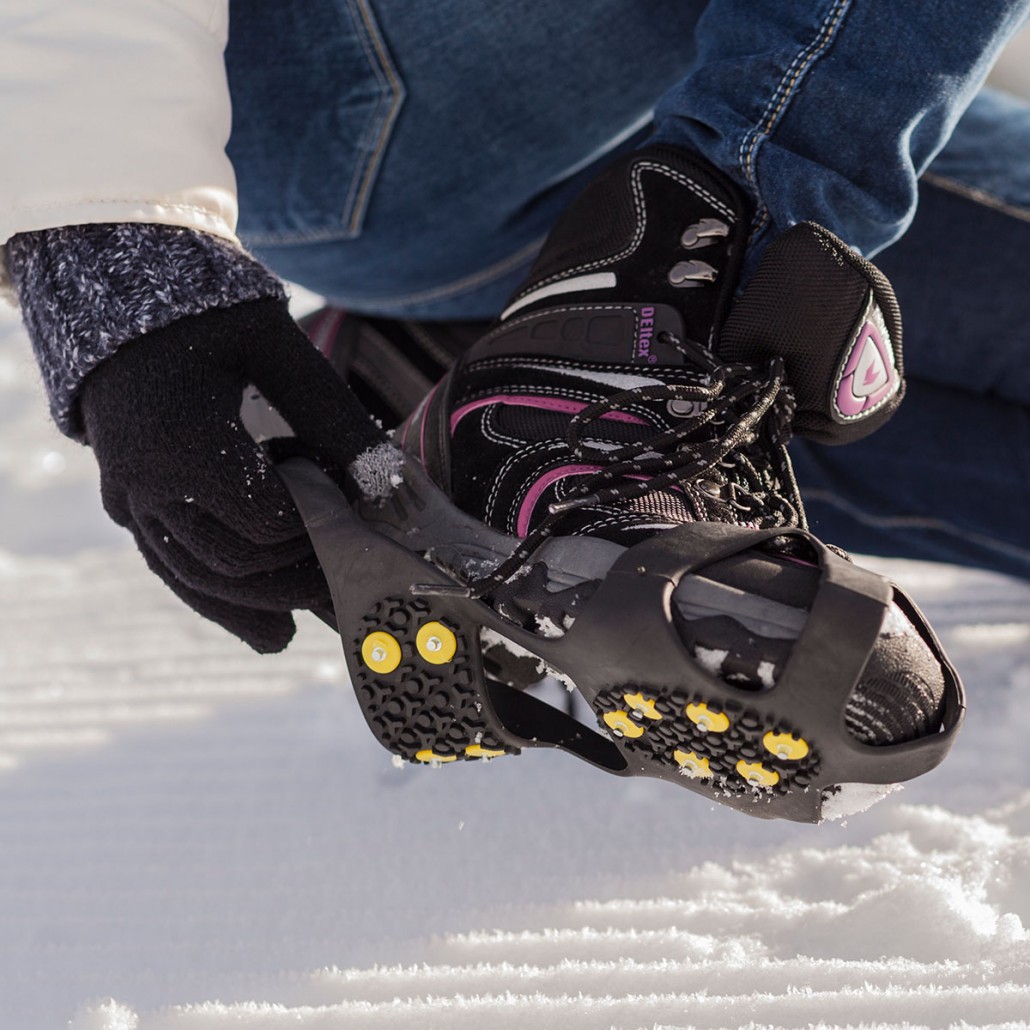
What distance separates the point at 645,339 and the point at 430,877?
45 cm

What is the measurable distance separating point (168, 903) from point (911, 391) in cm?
85

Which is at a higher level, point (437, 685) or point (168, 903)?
point (437, 685)

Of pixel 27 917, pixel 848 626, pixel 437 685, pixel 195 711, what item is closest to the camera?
pixel 848 626

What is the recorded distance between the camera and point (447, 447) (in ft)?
2.05

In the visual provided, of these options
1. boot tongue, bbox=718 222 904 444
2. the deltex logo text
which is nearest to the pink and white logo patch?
boot tongue, bbox=718 222 904 444

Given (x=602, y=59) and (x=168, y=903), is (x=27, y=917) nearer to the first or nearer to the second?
(x=168, y=903)

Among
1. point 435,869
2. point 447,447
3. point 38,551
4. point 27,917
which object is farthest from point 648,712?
point 38,551

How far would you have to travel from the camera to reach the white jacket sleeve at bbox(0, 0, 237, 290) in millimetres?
562

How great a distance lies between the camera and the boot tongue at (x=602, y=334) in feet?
1.96

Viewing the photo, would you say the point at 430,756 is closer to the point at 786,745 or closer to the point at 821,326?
the point at 786,745

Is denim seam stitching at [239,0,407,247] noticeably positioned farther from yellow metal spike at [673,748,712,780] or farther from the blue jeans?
yellow metal spike at [673,748,712,780]

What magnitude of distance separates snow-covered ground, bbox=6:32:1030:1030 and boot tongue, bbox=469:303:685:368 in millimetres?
342

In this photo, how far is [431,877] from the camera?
30.0 inches

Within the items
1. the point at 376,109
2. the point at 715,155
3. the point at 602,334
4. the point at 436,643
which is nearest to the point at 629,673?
the point at 436,643
